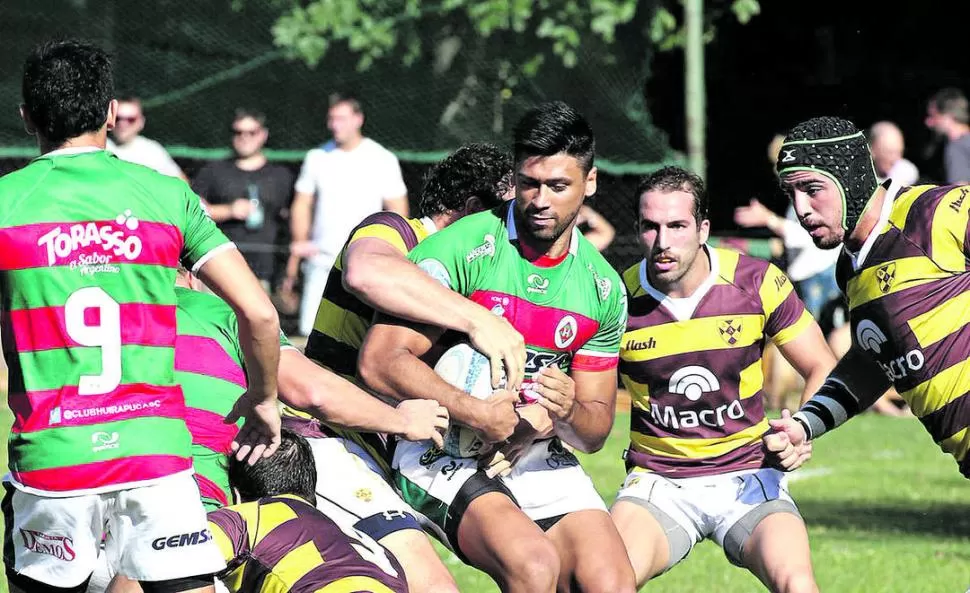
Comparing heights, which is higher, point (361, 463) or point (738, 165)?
point (361, 463)

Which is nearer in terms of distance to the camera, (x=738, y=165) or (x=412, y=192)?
(x=412, y=192)

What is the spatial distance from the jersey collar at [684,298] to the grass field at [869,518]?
1668mm

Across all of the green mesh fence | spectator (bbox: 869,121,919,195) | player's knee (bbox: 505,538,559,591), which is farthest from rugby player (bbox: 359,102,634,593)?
the green mesh fence

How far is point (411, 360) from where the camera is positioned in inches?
209

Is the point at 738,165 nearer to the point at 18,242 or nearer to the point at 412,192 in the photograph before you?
the point at 412,192

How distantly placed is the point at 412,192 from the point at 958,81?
6023mm

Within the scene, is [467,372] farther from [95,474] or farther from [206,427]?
[95,474]

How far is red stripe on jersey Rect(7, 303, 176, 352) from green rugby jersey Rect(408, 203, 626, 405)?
1.30m

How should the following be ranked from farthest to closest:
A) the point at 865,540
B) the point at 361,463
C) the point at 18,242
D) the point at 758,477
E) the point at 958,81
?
1. the point at 958,81
2. the point at 865,540
3. the point at 758,477
4. the point at 361,463
5. the point at 18,242

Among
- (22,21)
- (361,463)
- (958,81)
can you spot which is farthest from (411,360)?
(958,81)

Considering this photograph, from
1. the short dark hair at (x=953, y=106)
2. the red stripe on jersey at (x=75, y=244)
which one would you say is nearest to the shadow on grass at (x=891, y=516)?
the short dark hair at (x=953, y=106)

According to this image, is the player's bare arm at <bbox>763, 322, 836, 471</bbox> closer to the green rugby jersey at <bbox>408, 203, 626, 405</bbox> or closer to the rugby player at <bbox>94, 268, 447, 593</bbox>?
the green rugby jersey at <bbox>408, 203, 626, 405</bbox>

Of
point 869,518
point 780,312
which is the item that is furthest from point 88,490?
point 869,518

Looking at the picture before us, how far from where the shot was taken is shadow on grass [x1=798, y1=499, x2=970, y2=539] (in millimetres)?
9078
